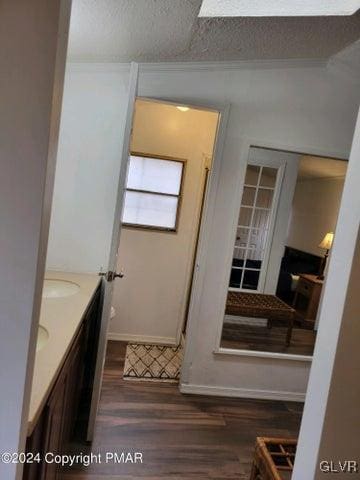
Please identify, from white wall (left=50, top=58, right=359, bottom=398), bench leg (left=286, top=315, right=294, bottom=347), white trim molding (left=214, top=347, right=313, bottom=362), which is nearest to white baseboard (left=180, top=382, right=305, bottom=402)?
white wall (left=50, top=58, right=359, bottom=398)

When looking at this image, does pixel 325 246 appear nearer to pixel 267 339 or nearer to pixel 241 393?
pixel 267 339

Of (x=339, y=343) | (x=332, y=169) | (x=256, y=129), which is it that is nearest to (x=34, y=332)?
(x=339, y=343)

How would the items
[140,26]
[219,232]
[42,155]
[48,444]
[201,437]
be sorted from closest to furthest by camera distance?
1. [42,155]
2. [48,444]
3. [140,26]
4. [201,437]
5. [219,232]

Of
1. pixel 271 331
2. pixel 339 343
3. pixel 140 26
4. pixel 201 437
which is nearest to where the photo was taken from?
pixel 339 343

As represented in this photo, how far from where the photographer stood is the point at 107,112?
7.94 feet

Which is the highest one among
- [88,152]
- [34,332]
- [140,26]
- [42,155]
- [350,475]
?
[140,26]

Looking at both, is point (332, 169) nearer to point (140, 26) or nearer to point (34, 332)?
point (140, 26)

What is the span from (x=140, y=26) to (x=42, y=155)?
1373 millimetres

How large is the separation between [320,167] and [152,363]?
7.49ft

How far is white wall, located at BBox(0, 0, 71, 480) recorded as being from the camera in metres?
0.64

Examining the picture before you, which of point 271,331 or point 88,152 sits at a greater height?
point 88,152

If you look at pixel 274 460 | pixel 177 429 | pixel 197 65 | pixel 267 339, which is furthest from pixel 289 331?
pixel 197 65

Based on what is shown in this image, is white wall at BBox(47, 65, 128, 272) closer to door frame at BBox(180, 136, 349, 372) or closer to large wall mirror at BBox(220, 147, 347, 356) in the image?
door frame at BBox(180, 136, 349, 372)

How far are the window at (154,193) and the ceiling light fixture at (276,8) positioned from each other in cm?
166
